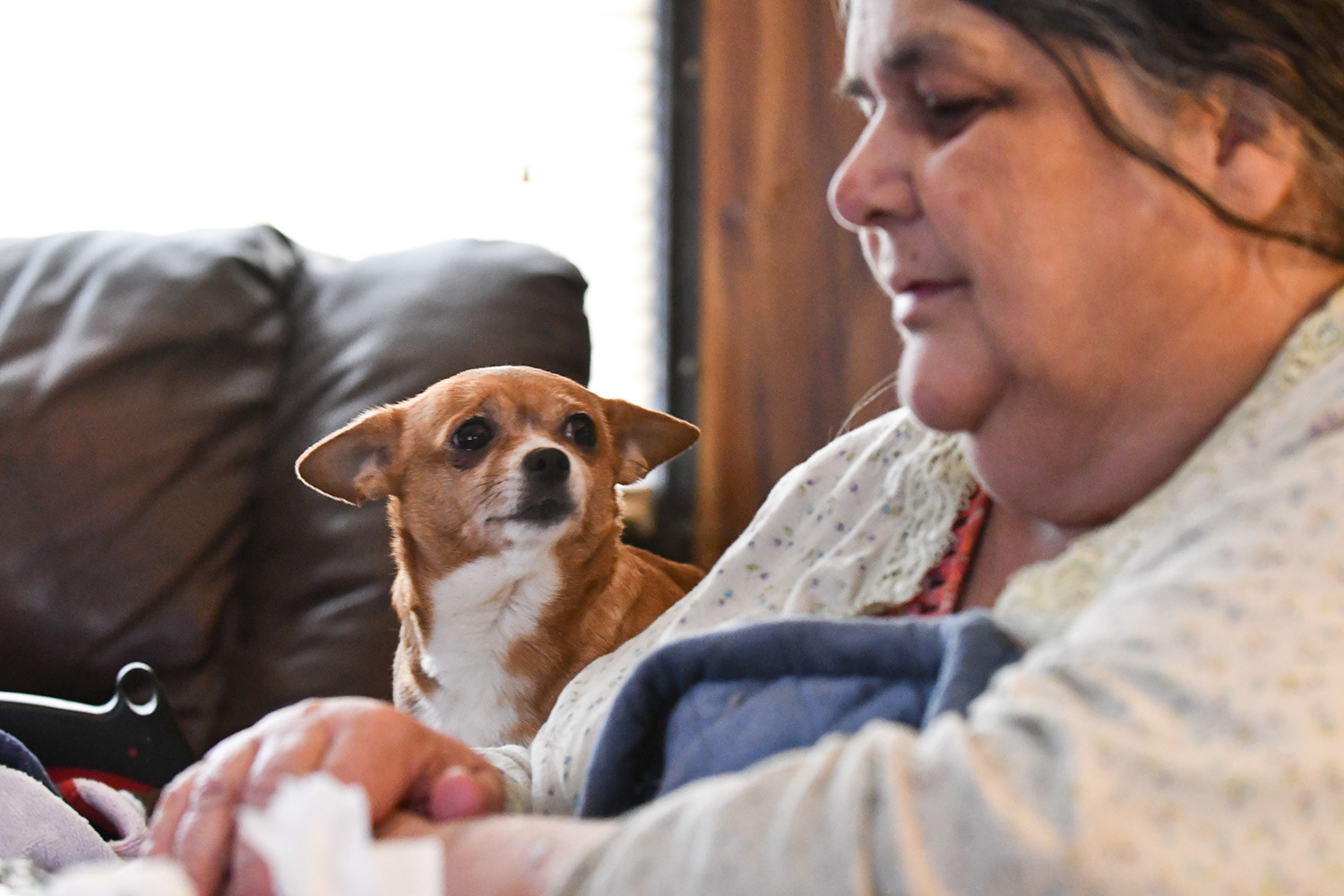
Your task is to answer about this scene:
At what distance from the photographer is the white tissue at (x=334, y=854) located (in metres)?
0.39

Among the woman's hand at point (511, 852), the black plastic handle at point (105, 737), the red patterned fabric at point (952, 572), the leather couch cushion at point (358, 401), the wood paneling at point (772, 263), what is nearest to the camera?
the woman's hand at point (511, 852)

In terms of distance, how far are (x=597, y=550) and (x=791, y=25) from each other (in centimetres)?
115

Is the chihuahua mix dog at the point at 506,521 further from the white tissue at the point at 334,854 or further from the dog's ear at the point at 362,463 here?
the white tissue at the point at 334,854

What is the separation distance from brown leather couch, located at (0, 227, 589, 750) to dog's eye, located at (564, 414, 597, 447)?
1.16 feet

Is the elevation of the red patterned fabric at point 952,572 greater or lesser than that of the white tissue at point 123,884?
lesser

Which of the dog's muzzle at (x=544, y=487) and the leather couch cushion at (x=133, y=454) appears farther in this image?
the leather couch cushion at (x=133, y=454)

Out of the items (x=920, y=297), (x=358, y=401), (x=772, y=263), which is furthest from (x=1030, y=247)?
(x=772, y=263)

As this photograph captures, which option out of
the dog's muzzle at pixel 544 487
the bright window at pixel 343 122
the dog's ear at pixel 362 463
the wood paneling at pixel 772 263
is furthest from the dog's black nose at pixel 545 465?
the bright window at pixel 343 122

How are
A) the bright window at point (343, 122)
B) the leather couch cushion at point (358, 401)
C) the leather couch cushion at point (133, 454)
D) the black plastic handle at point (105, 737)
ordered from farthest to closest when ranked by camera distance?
the bright window at point (343, 122)
the leather couch cushion at point (133, 454)
the leather couch cushion at point (358, 401)
the black plastic handle at point (105, 737)

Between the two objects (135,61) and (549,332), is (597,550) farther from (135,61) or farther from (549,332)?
(135,61)

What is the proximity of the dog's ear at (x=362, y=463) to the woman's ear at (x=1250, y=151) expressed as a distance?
2.18ft

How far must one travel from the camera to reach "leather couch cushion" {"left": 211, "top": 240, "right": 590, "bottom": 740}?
4.40 ft

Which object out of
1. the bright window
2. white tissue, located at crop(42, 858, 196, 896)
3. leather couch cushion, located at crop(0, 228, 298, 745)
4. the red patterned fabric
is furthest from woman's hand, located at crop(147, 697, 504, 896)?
the bright window

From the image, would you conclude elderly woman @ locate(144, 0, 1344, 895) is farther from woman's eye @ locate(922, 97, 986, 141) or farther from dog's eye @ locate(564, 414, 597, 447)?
dog's eye @ locate(564, 414, 597, 447)
